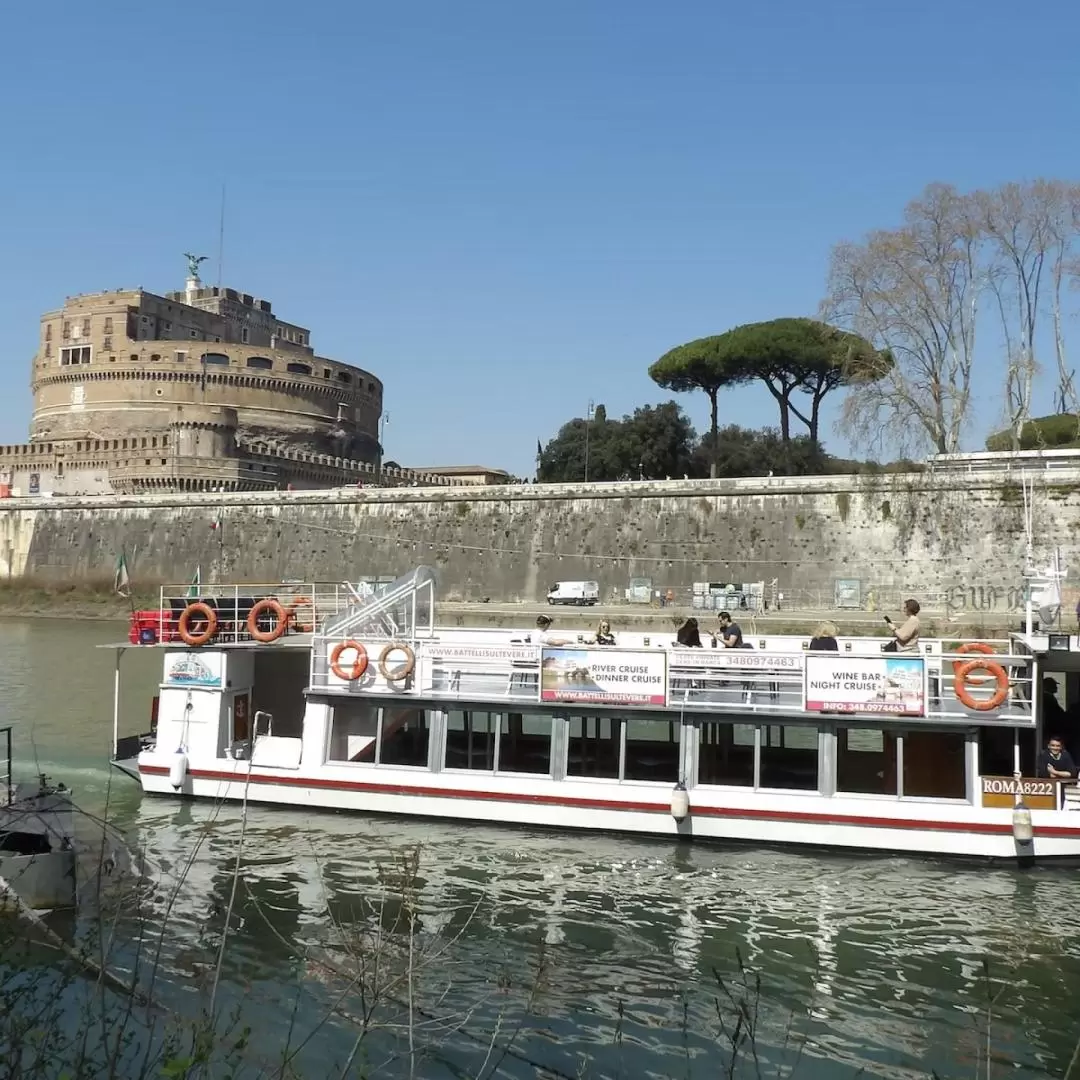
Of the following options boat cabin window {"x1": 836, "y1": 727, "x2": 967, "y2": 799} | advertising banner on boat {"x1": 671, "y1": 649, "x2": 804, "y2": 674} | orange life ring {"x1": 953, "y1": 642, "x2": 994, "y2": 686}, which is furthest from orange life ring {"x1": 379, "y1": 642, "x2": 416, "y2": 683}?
orange life ring {"x1": 953, "y1": 642, "x2": 994, "y2": 686}

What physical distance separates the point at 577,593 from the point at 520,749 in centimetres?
2731

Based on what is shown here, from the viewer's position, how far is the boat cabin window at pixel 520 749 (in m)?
14.6

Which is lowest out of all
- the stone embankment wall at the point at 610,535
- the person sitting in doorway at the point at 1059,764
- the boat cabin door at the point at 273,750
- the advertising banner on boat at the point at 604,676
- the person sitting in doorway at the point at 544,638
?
the boat cabin door at the point at 273,750

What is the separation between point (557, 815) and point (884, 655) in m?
4.41

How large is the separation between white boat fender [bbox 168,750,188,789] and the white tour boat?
3cm

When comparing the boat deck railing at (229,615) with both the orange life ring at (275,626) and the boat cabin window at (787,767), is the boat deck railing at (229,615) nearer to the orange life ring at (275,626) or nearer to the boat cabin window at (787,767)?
the orange life ring at (275,626)

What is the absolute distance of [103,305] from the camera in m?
80.4

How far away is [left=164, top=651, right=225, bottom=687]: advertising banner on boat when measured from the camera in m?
15.2

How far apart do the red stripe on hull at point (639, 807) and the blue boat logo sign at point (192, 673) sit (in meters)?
1.23

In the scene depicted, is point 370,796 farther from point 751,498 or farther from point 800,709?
point 751,498

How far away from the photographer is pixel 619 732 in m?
14.0

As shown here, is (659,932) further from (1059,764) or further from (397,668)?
(1059,764)

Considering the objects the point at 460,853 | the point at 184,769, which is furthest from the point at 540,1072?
the point at 184,769

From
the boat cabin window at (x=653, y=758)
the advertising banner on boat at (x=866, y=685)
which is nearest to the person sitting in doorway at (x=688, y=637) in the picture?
the boat cabin window at (x=653, y=758)
